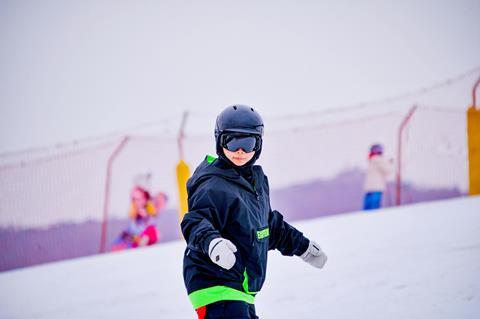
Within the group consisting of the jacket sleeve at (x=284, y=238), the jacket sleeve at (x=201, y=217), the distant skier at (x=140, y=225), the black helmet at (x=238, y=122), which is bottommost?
the distant skier at (x=140, y=225)

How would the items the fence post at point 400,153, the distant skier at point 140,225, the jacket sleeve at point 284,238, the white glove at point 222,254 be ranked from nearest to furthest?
the white glove at point 222,254 → the jacket sleeve at point 284,238 → the distant skier at point 140,225 → the fence post at point 400,153

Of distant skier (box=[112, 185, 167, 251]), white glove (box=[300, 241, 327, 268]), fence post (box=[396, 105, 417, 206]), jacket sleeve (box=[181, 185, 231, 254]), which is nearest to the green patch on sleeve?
jacket sleeve (box=[181, 185, 231, 254])

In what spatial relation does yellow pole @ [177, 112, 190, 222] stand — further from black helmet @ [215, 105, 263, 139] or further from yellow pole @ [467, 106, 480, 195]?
yellow pole @ [467, 106, 480, 195]

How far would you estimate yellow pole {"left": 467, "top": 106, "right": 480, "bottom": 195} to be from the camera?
695cm

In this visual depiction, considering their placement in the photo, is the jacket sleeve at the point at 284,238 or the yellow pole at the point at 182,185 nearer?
the jacket sleeve at the point at 284,238

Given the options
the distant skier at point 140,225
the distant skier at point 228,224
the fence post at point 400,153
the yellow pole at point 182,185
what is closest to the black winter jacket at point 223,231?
the distant skier at point 228,224

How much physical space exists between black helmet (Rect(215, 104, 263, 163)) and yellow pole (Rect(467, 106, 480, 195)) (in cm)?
646

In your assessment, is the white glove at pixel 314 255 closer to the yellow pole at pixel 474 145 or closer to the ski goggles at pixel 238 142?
the ski goggles at pixel 238 142

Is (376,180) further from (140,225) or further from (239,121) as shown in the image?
(239,121)

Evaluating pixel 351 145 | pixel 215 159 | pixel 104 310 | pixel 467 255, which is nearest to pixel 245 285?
pixel 215 159

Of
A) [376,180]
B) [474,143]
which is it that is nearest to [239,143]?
[376,180]

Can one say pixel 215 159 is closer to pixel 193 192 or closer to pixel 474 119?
pixel 193 192

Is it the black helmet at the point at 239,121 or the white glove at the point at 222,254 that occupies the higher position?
the black helmet at the point at 239,121

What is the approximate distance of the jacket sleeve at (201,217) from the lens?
1.51 meters
